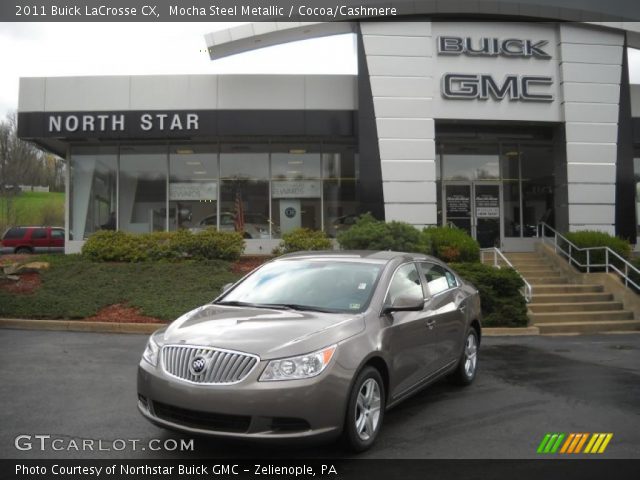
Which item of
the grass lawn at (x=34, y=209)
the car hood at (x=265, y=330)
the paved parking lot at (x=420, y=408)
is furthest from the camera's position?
the grass lawn at (x=34, y=209)

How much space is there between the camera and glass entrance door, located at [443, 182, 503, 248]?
1878 cm

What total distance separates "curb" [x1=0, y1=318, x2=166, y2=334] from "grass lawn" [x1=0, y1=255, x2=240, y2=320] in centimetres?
29

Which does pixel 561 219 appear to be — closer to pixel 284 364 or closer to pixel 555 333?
pixel 555 333

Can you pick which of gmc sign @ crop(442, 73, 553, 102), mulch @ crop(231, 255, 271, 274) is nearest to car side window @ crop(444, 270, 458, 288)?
mulch @ crop(231, 255, 271, 274)

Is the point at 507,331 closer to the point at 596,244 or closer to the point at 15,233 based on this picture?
the point at 596,244

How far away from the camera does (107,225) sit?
1830cm

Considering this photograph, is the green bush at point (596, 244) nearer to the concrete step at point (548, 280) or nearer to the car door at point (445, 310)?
the concrete step at point (548, 280)

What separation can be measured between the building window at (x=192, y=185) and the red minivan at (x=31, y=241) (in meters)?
12.2

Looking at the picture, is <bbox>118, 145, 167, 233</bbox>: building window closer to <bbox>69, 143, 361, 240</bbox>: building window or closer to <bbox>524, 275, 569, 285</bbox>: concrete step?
<bbox>69, 143, 361, 240</bbox>: building window

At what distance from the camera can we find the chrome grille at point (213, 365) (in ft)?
12.7

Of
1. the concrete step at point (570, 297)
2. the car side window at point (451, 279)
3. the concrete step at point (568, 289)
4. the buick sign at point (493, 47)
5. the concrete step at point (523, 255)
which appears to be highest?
the buick sign at point (493, 47)

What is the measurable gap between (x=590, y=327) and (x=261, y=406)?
10.2 meters

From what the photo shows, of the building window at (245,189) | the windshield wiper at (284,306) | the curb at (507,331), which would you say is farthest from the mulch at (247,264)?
the windshield wiper at (284,306)

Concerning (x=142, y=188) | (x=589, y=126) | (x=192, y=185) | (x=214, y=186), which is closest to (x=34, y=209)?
(x=142, y=188)
